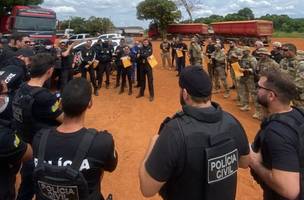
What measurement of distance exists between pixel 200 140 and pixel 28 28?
1833 cm

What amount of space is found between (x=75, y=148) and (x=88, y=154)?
0.10 m

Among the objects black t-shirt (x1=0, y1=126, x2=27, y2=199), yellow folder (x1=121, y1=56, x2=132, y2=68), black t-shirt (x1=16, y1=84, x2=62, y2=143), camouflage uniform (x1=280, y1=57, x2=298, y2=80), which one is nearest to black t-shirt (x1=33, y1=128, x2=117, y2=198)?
black t-shirt (x1=0, y1=126, x2=27, y2=199)

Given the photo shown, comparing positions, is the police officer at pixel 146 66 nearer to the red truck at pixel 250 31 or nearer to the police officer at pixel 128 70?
the police officer at pixel 128 70

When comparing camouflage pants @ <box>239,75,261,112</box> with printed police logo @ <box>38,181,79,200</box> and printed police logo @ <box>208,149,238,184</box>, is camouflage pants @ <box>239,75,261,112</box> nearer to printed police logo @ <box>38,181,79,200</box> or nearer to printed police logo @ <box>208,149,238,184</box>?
printed police logo @ <box>208,149,238,184</box>

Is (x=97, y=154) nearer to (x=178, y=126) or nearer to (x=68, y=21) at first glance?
(x=178, y=126)

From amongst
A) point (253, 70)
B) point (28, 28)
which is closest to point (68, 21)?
point (28, 28)

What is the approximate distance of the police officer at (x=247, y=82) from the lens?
30.8 ft

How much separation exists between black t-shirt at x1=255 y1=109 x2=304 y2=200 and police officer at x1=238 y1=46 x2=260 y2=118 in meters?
6.77

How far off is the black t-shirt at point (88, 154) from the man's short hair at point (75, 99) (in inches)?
6.7

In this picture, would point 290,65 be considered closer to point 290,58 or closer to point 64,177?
point 290,58

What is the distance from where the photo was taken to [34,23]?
742 inches

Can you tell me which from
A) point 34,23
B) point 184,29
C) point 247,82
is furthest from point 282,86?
point 184,29

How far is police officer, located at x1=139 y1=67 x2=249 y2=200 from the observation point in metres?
2.21

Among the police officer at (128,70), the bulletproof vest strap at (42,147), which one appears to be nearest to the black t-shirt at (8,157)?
the bulletproof vest strap at (42,147)
